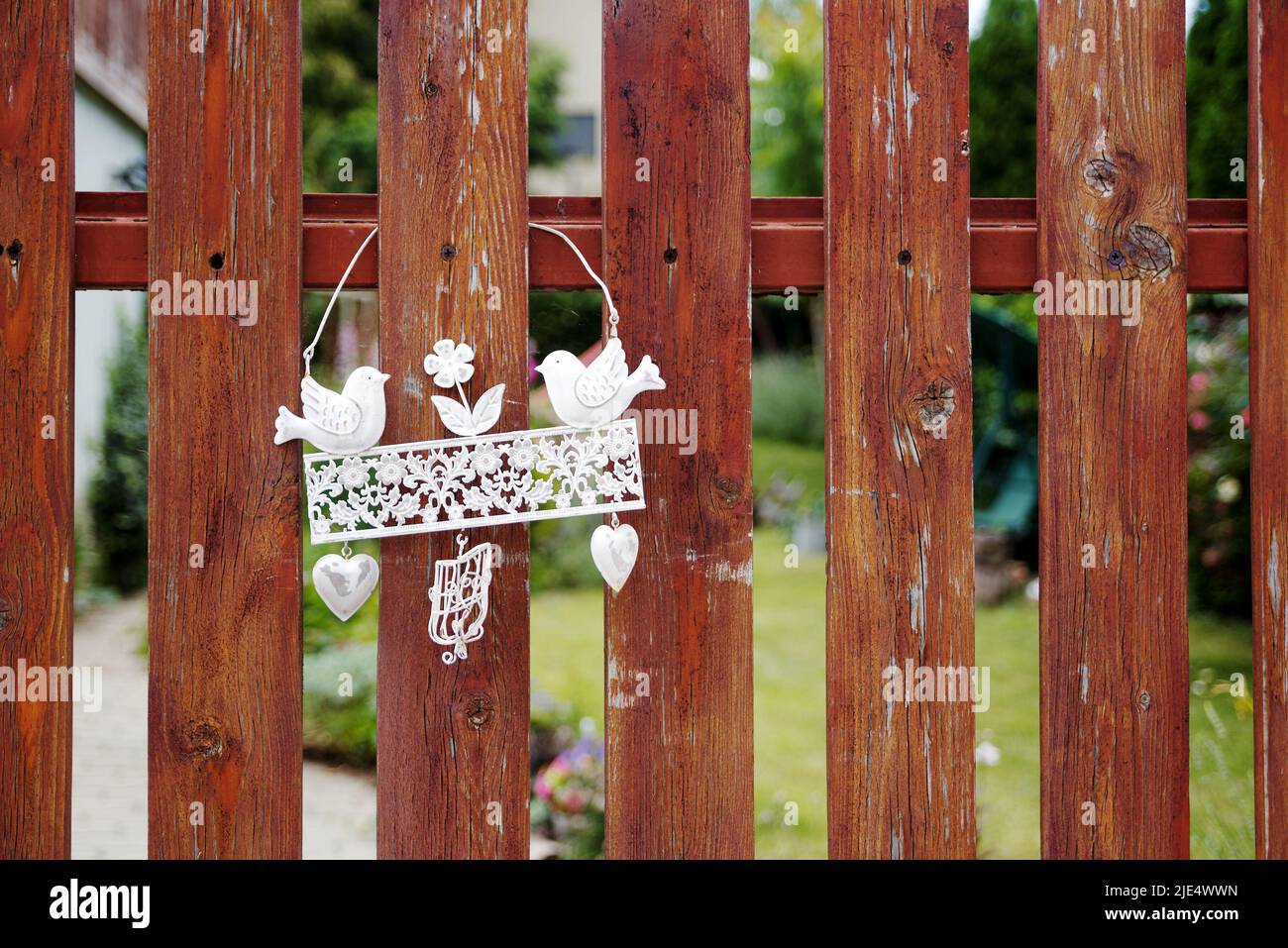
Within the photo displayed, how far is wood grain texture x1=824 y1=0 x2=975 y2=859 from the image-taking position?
5.37 feet

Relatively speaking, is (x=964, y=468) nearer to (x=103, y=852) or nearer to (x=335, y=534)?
(x=335, y=534)

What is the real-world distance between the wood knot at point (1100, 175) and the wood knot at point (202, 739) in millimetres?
1855

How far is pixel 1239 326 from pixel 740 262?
3.53 m

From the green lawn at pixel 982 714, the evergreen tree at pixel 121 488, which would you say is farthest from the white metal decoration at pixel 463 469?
the evergreen tree at pixel 121 488

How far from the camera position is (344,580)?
154 cm

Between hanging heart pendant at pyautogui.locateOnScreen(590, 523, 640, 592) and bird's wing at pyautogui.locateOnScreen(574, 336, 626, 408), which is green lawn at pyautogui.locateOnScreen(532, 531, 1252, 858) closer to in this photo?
hanging heart pendant at pyautogui.locateOnScreen(590, 523, 640, 592)

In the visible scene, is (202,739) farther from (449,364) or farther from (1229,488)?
(1229,488)

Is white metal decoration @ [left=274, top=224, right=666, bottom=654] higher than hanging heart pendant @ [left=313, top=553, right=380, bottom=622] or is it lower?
higher

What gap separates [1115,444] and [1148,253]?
0.36 metres

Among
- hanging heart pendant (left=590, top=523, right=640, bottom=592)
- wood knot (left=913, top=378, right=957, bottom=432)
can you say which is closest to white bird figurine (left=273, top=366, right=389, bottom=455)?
hanging heart pendant (left=590, top=523, right=640, bottom=592)

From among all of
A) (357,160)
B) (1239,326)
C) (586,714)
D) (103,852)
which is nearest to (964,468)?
(586,714)

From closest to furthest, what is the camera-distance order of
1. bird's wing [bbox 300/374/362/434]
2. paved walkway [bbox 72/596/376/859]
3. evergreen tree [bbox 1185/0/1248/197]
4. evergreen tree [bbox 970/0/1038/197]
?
bird's wing [bbox 300/374/362/434]
paved walkway [bbox 72/596/376/859]
evergreen tree [bbox 1185/0/1248/197]
evergreen tree [bbox 970/0/1038/197]

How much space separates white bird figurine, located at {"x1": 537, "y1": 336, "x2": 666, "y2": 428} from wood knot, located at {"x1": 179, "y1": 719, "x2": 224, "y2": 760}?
841 millimetres

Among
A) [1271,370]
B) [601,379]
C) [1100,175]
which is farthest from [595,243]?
[1271,370]
